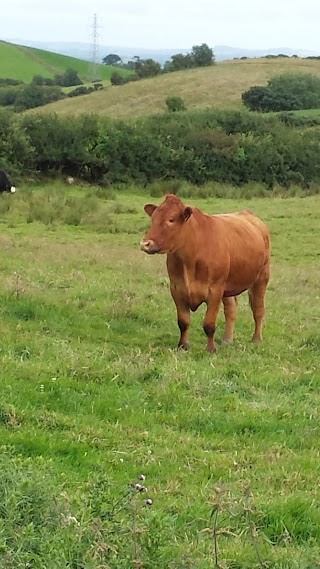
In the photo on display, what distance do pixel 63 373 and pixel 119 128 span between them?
30.3 metres

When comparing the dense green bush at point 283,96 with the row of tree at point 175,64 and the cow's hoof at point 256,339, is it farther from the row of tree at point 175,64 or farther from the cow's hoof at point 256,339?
the cow's hoof at point 256,339

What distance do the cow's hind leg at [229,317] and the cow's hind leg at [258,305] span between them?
0.94ft

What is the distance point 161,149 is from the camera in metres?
35.4

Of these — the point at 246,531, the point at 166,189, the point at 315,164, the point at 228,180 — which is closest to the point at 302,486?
the point at 246,531

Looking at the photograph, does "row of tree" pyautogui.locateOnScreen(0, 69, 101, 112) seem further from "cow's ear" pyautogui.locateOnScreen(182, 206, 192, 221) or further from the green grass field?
"cow's ear" pyautogui.locateOnScreen(182, 206, 192, 221)

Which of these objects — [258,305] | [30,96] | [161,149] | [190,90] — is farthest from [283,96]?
[258,305]

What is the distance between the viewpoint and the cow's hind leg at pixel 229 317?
9.72 metres

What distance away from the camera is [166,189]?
32000mm

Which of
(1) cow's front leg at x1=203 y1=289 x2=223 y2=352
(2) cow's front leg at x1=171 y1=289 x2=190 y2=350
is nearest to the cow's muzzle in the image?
(2) cow's front leg at x1=171 y1=289 x2=190 y2=350

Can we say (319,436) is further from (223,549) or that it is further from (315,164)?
(315,164)

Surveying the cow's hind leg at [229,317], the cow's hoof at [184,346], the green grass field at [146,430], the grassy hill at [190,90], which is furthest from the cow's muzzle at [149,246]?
the grassy hill at [190,90]

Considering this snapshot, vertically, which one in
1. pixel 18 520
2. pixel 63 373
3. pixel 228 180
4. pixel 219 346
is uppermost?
pixel 18 520

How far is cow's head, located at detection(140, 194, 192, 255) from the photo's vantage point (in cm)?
837

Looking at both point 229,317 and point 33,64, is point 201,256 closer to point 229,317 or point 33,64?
point 229,317
